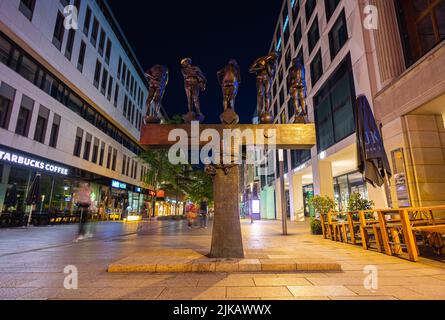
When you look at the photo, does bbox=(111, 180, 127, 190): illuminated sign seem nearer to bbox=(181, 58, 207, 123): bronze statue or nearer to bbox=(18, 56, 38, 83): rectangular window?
bbox=(18, 56, 38, 83): rectangular window

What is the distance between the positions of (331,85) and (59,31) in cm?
2186

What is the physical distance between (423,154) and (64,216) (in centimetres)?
2401

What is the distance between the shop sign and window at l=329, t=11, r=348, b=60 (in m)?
21.3

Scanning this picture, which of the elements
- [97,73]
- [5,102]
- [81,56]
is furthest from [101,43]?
[5,102]

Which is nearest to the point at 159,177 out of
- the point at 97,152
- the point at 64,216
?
the point at 97,152

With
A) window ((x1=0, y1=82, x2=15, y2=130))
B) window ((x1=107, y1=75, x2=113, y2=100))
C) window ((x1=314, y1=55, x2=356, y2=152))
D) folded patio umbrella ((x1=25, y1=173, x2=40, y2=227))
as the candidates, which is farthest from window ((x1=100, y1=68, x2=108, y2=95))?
window ((x1=314, y1=55, x2=356, y2=152))

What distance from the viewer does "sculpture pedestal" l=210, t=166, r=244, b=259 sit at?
4.67 m

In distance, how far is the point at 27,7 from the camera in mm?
15398

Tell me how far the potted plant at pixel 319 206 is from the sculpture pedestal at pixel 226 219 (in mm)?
6172

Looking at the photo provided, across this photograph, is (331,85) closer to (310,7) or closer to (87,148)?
(310,7)

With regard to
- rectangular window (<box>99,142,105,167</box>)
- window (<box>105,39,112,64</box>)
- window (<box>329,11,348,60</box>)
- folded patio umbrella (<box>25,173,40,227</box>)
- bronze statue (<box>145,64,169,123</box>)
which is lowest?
folded patio umbrella (<box>25,173,40,227</box>)

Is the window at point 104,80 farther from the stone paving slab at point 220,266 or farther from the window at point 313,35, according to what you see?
the stone paving slab at point 220,266

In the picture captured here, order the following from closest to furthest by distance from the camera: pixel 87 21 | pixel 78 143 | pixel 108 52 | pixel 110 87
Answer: pixel 78 143 < pixel 87 21 < pixel 108 52 < pixel 110 87

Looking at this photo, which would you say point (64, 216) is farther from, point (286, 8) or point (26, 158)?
point (286, 8)
